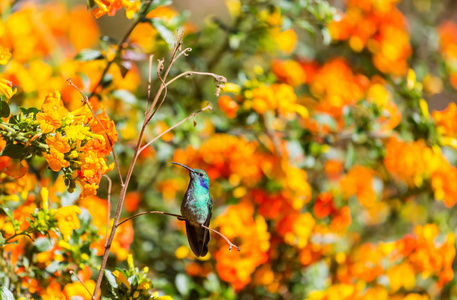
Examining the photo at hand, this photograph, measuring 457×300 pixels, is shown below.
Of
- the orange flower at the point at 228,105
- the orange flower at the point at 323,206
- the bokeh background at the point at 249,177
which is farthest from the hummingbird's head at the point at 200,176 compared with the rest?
the orange flower at the point at 323,206

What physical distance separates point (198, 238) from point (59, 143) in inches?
9.2

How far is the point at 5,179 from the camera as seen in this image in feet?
A: 2.80

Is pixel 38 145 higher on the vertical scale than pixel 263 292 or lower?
higher

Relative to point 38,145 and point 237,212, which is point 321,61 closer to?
point 237,212

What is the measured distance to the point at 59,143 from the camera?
0.62 meters

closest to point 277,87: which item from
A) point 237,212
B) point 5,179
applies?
point 237,212

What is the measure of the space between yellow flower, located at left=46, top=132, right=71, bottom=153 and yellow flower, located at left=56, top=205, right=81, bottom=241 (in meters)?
0.15

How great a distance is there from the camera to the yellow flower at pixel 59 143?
0.62 metres

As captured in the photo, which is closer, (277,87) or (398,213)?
(277,87)

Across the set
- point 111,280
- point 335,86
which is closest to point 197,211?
point 111,280

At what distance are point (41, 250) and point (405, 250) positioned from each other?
0.82 m

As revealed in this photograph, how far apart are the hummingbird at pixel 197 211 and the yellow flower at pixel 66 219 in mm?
168

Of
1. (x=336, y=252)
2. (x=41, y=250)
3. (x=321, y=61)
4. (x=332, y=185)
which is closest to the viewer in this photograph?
(x=41, y=250)

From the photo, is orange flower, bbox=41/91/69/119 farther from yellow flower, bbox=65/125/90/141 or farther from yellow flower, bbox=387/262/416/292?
yellow flower, bbox=387/262/416/292
